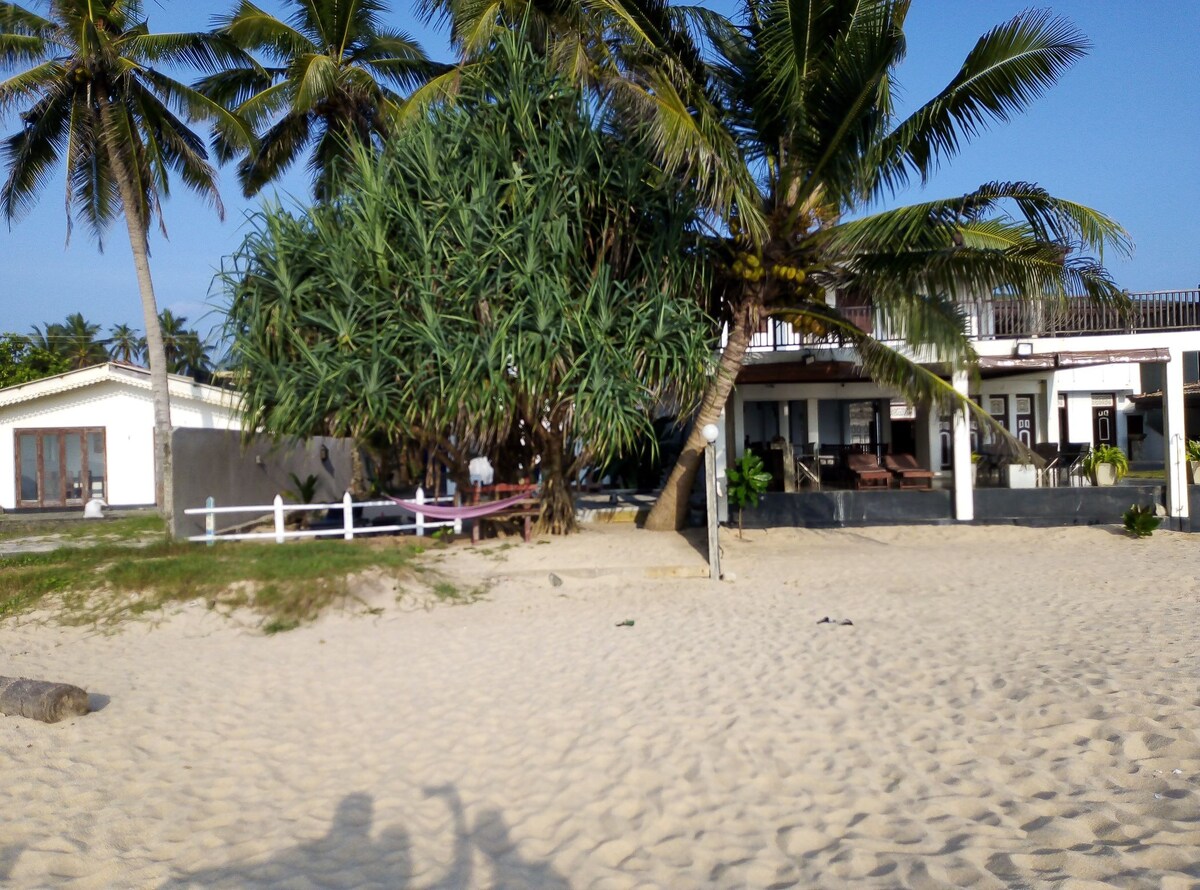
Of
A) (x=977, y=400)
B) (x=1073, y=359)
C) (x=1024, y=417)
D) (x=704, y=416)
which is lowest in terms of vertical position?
(x=704, y=416)

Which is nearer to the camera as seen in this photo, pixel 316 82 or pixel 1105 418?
pixel 316 82

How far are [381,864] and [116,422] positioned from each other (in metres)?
20.4

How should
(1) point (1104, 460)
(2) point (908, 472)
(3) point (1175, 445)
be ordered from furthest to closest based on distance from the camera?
(2) point (908, 472) → (1) point (1104, 460) → (3) point (1175, 445)

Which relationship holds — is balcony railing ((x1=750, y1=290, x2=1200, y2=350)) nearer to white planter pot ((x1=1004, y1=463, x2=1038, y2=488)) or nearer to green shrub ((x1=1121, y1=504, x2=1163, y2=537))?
white planter pot ((x1=1004, y1=463, x2=1038, y2=488))

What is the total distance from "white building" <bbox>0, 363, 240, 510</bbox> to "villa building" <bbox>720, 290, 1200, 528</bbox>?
1312 centimetres

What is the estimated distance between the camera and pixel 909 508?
16.2 metres

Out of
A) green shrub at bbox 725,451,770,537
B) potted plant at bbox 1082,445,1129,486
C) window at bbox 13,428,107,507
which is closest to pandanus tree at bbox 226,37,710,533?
green shrub at bbox 725,451,770,537

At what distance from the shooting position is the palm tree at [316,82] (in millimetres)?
15895

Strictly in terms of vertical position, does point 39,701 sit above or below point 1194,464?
below

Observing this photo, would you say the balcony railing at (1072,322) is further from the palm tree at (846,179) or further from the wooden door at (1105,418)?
the wooden door at (1105,418)

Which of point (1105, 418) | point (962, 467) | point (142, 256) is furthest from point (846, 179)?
point (1105, 418)

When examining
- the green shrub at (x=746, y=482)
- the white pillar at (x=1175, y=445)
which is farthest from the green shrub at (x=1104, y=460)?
the green shrub at (x=746, y=482)

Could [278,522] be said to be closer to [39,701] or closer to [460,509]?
[460,509]

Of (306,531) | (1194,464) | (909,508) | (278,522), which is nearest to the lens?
(278,522)
